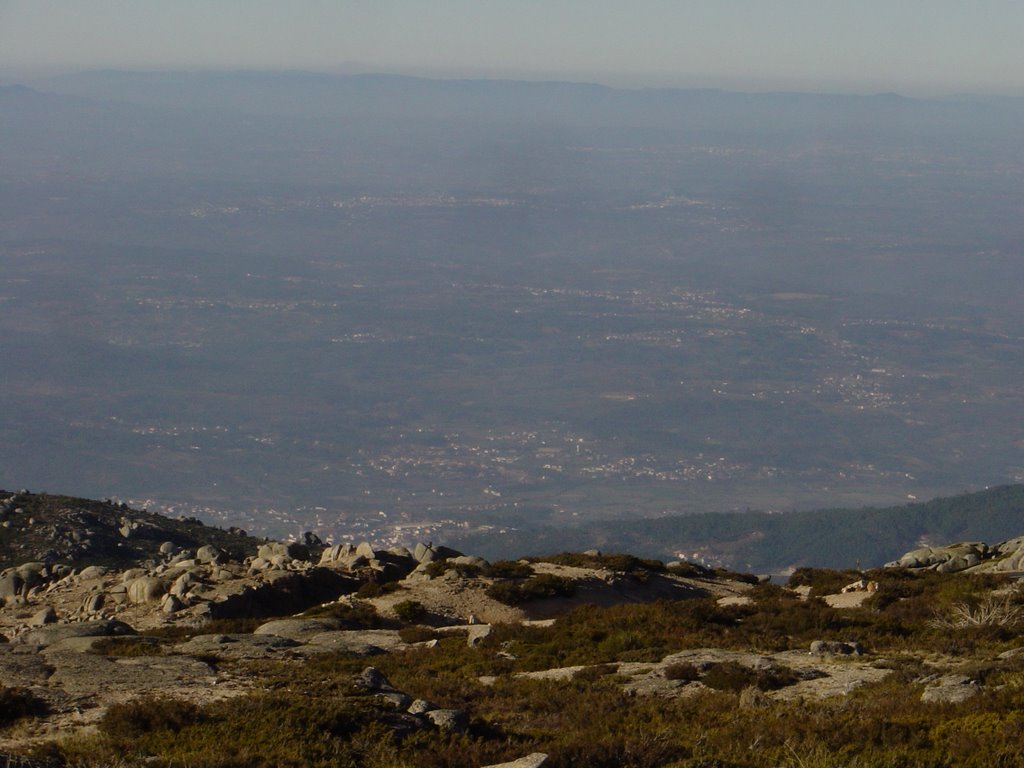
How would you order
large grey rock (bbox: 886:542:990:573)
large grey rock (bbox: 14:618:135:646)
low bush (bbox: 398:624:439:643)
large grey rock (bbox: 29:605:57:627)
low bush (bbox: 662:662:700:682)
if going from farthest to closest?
large grey rock (bbox: 886:542:990:573) < large grey rock (bbox: 29:605:57:627) < low bush (bbox: 398:624:439:643) < large grey rock (bbox: 14:618:135:646) < low bush (bbox: 662:662:700:682)

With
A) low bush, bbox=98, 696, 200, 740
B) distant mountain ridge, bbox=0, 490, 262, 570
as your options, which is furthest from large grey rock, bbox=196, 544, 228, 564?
low bush, bbox=98, 696, 200, 740

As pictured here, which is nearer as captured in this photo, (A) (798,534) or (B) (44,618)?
(B) (44,618)

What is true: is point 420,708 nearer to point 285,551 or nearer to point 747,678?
point 747,678

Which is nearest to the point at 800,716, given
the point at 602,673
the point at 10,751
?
the point at 602,673

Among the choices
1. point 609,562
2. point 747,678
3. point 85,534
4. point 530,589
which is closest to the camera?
point 747,678

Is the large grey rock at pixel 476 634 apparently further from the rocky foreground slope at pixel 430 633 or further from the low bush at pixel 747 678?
the low bush at pixel 747 678

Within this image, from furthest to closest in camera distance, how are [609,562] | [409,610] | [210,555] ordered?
[210,555] → [609,562] → [409,610]

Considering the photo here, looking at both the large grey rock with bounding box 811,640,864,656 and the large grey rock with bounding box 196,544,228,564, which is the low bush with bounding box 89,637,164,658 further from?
the large grey rock with bounding box 196,544,228,564

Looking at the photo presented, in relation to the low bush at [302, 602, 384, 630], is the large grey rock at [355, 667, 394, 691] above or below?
above

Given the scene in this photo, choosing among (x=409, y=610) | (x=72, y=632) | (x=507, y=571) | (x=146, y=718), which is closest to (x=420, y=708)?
(x=146, y=718)
